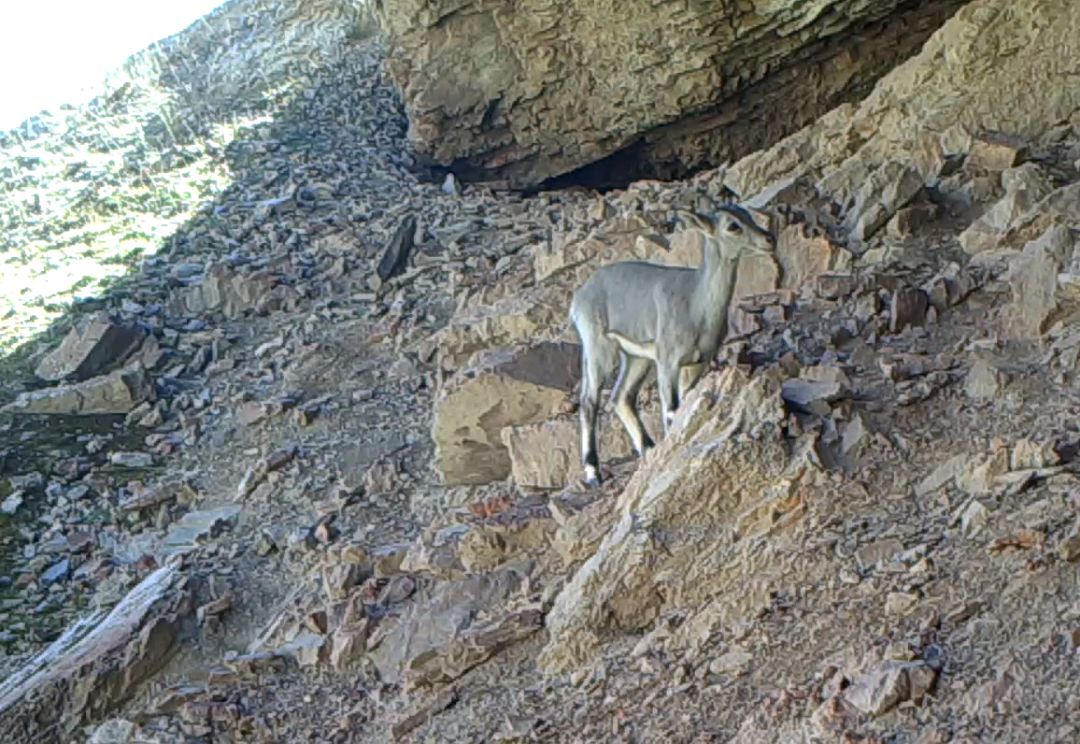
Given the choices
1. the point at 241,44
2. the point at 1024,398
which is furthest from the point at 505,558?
the point at 241,44

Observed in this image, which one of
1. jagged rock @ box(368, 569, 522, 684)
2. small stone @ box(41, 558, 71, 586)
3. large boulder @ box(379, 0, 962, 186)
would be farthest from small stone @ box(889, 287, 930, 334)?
small stone @ box(41, 558, 71, 586)

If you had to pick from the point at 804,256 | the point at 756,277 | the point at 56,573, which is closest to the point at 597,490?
the point at 756,277

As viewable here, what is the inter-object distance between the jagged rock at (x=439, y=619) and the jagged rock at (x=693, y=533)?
2.33 feet

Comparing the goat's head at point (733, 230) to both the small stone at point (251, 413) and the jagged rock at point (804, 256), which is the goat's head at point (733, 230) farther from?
the small stone at point (251, 413)

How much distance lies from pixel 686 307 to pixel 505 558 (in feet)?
5.81

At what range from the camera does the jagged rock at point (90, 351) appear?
45.6ft

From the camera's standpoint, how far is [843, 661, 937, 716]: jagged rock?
564 centimetres

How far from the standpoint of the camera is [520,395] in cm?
1003

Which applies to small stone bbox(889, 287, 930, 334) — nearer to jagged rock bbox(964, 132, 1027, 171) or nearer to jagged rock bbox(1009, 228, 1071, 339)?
jagged rock bbox(1009, 228, 1071, 339)

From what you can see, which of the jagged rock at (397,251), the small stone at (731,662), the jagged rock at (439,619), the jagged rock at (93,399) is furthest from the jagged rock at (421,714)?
the jagged rock at (397,251)

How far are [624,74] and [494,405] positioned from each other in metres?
6.13

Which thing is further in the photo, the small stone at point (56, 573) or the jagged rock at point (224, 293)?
the jagged rock at point (224, 293)

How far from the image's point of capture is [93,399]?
13.4 metres

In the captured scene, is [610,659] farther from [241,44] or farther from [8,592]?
[241,44]
